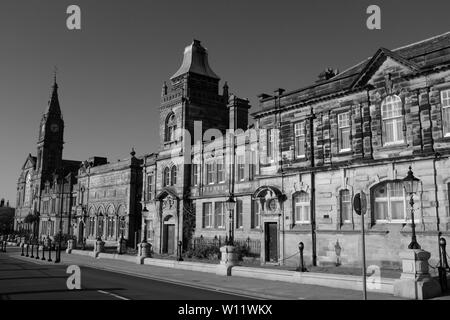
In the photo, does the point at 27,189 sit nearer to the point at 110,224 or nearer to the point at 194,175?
the point at 110,224

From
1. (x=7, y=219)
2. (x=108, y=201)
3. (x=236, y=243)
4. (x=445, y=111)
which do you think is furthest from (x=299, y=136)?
(x=7, y=219)

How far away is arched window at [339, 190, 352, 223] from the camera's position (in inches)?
918

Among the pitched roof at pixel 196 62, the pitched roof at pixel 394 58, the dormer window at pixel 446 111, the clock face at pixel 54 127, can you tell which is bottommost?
the dormer window at pixel 446 111

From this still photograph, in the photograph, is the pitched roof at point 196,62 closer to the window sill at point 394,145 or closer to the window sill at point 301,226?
the window sill at point 301,226

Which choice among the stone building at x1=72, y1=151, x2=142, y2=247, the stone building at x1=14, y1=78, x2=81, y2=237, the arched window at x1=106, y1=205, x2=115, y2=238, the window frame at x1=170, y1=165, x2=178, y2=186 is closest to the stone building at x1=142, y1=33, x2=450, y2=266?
the window frame at x1=170, y1=165, x2=178, y2=186

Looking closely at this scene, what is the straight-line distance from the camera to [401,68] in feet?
71.3

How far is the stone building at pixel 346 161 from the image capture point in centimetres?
2022

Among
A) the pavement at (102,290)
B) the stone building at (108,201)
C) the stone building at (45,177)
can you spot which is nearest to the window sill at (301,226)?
the pavement at (102,290)

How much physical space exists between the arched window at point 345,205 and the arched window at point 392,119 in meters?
3.49

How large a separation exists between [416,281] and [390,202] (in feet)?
27.1

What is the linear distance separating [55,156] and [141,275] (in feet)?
250
